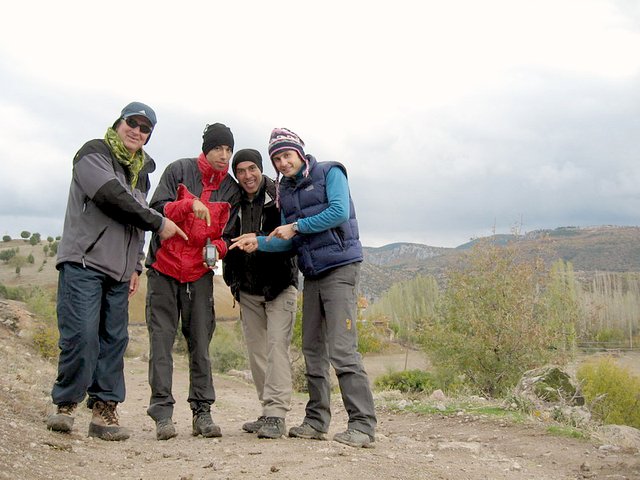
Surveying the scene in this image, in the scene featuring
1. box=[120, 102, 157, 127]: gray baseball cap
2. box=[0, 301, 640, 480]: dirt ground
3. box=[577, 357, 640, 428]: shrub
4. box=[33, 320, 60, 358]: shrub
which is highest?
box=[120, 102, 157, 127]: gray baseball cap

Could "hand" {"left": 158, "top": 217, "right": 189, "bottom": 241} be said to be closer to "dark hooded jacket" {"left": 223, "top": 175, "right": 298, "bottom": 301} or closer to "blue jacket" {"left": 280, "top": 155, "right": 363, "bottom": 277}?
"dark hooded jacket" {"left": 223, "top": 175, "right": 298, "bottom": 301}

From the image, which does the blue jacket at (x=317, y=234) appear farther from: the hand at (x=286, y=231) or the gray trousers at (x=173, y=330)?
the gray trousers at (x=173, y=330)

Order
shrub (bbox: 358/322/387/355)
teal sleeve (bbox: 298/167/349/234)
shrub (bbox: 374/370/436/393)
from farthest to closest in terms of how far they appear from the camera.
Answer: shrub (bbox: 358/322/387/355), shrub (bbox: 374/370/436/393), teal sleeve (bbox: 298/167/349/234)

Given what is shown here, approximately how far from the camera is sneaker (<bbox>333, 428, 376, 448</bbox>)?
4.95m

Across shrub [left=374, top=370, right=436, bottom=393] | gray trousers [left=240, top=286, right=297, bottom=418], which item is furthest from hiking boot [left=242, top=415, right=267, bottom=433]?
shrub [left=374, top=370, right=436, bottom=393]

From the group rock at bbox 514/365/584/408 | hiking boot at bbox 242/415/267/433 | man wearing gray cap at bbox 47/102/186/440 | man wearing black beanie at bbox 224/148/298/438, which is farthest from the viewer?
rock at bbox 514/365/584/408

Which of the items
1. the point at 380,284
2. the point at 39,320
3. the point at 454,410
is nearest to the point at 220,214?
the point at 454,410

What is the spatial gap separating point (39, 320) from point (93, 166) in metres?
12.7

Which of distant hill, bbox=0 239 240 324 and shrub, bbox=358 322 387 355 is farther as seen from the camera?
distant hill, bbox=0 239 240 324

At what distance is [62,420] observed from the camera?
4.88 meters

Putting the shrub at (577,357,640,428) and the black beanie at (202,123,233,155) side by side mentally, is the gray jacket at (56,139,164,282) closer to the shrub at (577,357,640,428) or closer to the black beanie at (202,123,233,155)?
the black beanie at (202,123,233,155)

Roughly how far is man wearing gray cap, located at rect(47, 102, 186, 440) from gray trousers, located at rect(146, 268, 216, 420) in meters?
0.23

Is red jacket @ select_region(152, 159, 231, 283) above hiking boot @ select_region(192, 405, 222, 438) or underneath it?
above

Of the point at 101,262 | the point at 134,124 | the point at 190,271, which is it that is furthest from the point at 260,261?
the point at 134,124
